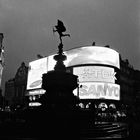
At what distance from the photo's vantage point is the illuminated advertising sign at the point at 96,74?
4844 centimetres

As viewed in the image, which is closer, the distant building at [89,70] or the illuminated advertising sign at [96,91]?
the illuminated advertising sign at [96,91]

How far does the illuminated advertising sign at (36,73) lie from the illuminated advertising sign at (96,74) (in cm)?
Result: 1302

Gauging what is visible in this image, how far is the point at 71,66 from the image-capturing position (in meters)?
52.3

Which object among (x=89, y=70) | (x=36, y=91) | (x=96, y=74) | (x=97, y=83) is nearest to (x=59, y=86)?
(x=97, y=83)

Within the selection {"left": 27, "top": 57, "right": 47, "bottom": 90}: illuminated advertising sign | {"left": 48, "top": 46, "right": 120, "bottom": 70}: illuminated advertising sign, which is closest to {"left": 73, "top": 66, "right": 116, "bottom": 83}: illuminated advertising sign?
{"left": 48, "top": 46, "right": 120, "bottom": 70}: illuminated advertising sign

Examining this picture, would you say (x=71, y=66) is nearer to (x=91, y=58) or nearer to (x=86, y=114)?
(x=91, y=58)

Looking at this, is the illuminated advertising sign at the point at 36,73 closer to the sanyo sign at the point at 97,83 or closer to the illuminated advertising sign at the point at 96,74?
the illuminated advertising sign at the point at 96,74

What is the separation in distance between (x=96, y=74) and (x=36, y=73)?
Result: 63.3 ft

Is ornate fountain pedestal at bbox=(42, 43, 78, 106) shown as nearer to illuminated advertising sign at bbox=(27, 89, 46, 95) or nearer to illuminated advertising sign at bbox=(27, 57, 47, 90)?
illuminated advertising sign at bbox=(27, 89, 46, 95)

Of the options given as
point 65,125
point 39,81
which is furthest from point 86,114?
point 39,81

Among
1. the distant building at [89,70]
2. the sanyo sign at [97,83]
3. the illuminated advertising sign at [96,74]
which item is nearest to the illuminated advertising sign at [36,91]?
the distant building at [89,70]

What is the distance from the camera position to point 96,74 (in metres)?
48.8

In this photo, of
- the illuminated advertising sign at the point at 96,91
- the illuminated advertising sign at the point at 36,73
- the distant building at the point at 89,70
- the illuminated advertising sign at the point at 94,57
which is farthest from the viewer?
the illuminated advertising sign at the point at 36,73

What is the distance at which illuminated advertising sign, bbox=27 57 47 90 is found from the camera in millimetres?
58438
